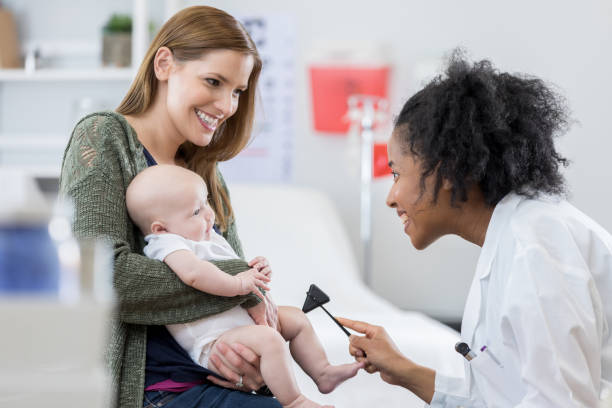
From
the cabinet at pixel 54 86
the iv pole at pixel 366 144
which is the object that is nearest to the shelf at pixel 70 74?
the cabinet at pixel 54 86

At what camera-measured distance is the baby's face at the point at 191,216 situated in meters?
1.26

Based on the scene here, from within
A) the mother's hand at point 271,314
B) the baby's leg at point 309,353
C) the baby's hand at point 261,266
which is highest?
the baby's hand at point 261,266

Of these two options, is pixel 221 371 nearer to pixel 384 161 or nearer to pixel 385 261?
pixel 384 161

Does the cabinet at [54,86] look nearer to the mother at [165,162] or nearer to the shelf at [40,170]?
the shelf at [40,170]

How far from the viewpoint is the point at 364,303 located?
8.67ft

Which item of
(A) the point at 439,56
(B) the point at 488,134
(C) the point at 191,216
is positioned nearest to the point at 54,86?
(A) the point at 439,56

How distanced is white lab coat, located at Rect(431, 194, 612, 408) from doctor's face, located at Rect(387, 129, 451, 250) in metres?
0.10

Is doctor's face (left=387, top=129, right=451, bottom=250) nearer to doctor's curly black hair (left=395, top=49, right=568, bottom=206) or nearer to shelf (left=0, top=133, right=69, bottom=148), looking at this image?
doctor's curly black hair (left=395, top=49, right=568, bottom=206)

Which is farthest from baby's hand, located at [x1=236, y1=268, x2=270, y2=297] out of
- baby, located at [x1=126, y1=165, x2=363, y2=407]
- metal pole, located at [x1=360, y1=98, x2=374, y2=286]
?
metal pole, located at [x1=360, y1=98, x2=374, y2=286]

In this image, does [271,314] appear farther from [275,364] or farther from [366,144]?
[366,144]

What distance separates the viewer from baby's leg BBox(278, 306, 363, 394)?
1.29m

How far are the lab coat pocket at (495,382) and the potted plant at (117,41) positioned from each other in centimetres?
255

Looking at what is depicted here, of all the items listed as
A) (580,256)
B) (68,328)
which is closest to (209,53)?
(580,256)

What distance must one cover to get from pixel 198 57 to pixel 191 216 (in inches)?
13.4
